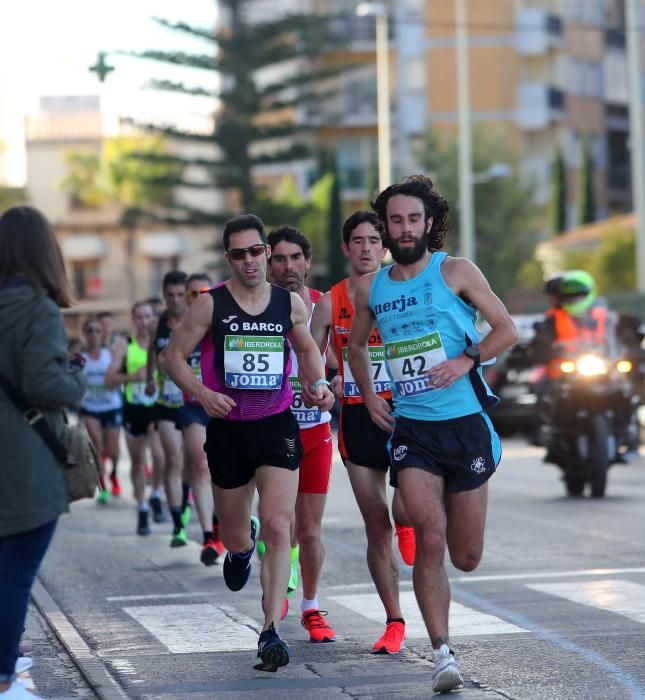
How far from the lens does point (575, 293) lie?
1819 centimetres

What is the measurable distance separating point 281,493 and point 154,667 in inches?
38.9

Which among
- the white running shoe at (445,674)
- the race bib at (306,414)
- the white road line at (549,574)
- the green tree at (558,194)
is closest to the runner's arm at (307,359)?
the race bib at (306,414)

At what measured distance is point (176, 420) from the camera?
593 inches

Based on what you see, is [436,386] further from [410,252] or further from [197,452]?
[197,452]

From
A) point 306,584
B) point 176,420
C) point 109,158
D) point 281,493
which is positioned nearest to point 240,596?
point 306,584

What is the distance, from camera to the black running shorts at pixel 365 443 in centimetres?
938

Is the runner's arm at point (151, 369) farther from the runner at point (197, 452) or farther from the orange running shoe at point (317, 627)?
the orange running shoe at point (317, 627)

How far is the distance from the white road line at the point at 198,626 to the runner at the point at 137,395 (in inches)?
206

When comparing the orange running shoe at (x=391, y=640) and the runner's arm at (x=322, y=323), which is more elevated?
the runner's arm at (x=322, y=323)

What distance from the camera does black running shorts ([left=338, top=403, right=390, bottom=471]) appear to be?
9383 millimetres

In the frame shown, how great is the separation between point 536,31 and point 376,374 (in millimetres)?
66871

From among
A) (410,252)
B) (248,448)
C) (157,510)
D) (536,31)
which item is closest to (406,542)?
(248,448)

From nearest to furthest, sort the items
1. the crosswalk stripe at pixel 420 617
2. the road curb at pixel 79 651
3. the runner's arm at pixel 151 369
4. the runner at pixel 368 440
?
the road curb at pixel 79 651
the runner at pixel 368 440
the crosswalk stripe at pixel 420 617
the runner's arm at pixel 151 369

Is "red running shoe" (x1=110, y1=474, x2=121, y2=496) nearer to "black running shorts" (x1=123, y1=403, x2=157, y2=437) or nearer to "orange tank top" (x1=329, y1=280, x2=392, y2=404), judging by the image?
"black running shorts" (x1=123, y1=403, x2=157, y2=437)
